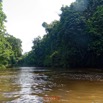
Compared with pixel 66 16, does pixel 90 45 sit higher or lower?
lower

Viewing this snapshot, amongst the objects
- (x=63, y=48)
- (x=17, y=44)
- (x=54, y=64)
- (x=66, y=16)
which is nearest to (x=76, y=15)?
(x=66, y=16)

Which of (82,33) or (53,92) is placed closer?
(53,92)

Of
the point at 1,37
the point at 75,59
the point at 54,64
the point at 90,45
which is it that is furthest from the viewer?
the point at 54,64

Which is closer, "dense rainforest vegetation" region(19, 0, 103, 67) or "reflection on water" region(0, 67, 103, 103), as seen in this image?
"reflection on water" region(0, 67, 103, 103)

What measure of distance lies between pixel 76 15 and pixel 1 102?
44.3 metres

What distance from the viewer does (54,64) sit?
75.5 m

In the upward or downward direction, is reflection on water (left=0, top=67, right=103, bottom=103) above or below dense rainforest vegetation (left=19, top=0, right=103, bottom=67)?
below

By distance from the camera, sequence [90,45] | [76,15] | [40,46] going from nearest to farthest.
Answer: [90,45] → [76,15] → [40,46]

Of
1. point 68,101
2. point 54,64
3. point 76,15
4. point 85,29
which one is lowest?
point 68,101

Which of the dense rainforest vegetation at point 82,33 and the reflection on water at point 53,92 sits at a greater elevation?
the dense rainforest vegetation at point 82,33

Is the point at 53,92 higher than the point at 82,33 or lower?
lower

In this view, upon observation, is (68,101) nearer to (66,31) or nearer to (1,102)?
(1,102)

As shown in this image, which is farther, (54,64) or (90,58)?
(54,64)

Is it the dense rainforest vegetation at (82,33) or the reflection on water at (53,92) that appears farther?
the dense rainforest vegetation at (82,33)
